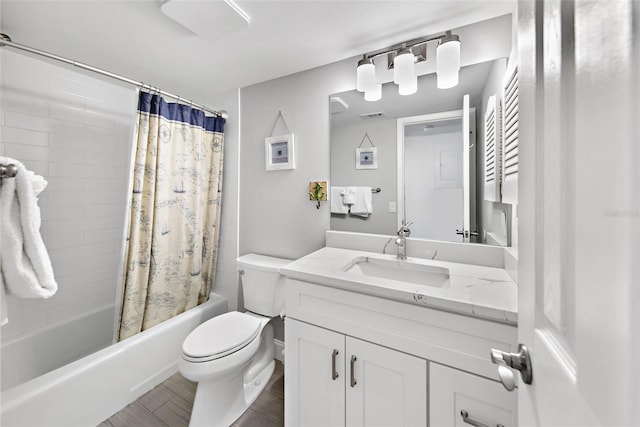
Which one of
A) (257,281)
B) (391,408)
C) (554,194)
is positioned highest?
(554,194)

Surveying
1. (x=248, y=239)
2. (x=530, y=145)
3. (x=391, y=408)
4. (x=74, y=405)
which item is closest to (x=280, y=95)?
(x=248, y=239)

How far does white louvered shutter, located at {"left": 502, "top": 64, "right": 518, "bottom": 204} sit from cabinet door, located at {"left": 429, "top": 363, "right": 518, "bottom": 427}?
631 mm

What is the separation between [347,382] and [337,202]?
1.02m

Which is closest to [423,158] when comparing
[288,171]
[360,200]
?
[360,200]

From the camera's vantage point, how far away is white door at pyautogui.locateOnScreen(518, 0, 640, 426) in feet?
0.70

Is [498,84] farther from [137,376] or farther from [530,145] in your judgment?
[137,376]

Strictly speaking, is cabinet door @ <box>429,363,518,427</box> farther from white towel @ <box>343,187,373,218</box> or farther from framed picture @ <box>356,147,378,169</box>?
framed picture @ <box>356,147,378,169</box>

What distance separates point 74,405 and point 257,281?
104 cm

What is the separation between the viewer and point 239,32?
1.37m

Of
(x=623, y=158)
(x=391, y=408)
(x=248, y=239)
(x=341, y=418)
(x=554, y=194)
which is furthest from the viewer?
(x=248, y=239)

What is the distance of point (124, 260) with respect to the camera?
61.3 inches

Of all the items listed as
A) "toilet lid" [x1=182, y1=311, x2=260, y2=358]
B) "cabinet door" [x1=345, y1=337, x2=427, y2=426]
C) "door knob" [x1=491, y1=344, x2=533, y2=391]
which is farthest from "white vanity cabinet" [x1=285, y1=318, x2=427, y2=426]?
"door knob" [x1=491, y1=344, x2=533, y2=391]

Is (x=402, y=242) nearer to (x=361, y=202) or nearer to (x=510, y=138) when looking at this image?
(x=361, y=202)

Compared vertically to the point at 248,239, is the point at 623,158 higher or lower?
higher
